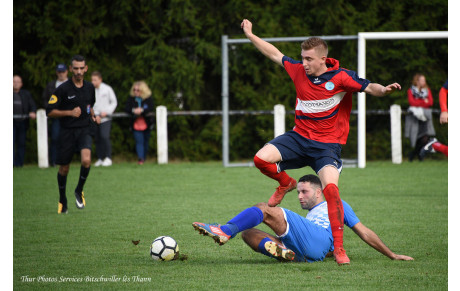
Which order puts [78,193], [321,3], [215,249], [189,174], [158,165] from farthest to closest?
[321,3]
[158,165]
[189,174]
[78,193]
[215,249]

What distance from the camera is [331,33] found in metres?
19.0

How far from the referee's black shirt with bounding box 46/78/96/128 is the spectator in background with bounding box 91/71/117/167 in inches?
252

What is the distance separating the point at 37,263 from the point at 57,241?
4.03 ft

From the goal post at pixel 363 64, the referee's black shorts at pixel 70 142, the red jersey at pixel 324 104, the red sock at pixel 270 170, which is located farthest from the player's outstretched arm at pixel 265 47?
the goal post at pixel 363 64

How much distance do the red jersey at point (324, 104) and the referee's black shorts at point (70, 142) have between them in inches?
161

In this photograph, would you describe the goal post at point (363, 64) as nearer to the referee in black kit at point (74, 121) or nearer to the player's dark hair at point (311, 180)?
the referee in black kit at point (74, 121)

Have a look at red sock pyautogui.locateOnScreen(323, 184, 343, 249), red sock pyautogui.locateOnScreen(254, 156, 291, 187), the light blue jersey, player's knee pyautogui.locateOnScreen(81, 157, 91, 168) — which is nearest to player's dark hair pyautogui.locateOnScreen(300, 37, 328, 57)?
red sock pyautogui.locateOnScreen(254, 156, 291, 187)

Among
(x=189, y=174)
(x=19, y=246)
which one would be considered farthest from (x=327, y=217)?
(x=189, y=174)

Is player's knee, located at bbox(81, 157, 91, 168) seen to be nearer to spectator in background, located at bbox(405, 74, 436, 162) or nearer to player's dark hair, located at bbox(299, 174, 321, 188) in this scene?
player's dark hair, located at bbox(299, 174, 321, 188)

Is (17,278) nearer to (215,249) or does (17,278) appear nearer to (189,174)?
(215,249)

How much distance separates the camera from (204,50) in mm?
Answer: 20094

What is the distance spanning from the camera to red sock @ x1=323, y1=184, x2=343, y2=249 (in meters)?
6.46

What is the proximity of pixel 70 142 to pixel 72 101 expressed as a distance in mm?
584

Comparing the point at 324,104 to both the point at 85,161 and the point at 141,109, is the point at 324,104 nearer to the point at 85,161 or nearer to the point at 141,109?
the point at 85,161
